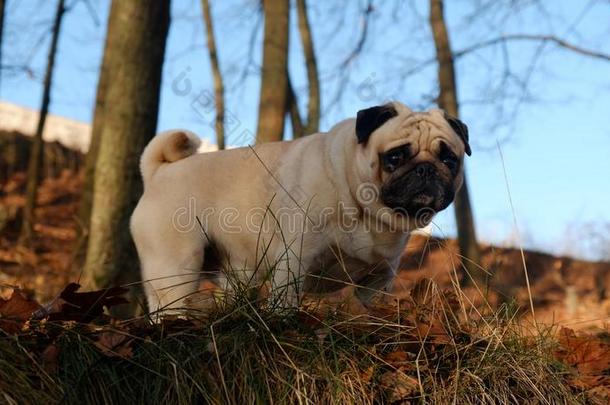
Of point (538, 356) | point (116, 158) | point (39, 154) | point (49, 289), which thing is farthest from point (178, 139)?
point (39, 154)

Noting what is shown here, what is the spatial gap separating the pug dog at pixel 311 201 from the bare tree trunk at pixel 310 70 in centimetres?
773

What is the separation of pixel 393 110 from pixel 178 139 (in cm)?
156

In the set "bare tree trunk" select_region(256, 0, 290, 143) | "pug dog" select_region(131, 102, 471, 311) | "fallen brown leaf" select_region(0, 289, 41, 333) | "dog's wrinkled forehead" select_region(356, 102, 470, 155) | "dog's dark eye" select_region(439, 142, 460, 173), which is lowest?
"fallen brown leaf" select_region(0, 289, 41, 333)

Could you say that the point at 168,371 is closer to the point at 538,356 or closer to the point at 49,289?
the point at 538,356

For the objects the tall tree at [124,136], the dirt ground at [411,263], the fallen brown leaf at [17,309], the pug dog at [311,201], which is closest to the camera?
the fallen brown leaf at [17,309]

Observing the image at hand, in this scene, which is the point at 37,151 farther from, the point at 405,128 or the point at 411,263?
the point at 405,128

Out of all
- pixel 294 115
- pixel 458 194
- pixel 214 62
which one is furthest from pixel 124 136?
pixel 214 62

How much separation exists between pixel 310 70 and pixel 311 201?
931 centimetres

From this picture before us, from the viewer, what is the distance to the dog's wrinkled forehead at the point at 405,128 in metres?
4.23

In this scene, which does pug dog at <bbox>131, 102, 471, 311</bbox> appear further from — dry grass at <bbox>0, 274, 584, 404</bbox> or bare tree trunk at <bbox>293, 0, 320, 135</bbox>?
bare tree trunk at <bbox>293, 0, 320, 135</bbox>

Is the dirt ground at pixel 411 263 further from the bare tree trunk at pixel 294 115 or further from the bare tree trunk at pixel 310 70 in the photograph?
the bare tree trunk at pixel 294 115

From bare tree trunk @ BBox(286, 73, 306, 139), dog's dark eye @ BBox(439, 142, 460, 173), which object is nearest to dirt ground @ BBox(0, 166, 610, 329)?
bare tree trunk @ BBox(286, 73, 306, 139)

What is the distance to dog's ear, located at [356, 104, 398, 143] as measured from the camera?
13.7 feet

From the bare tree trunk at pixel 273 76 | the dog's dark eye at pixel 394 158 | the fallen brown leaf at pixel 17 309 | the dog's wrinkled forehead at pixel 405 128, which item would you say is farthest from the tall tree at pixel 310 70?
the fallen brown leaf at pixel 17 309
